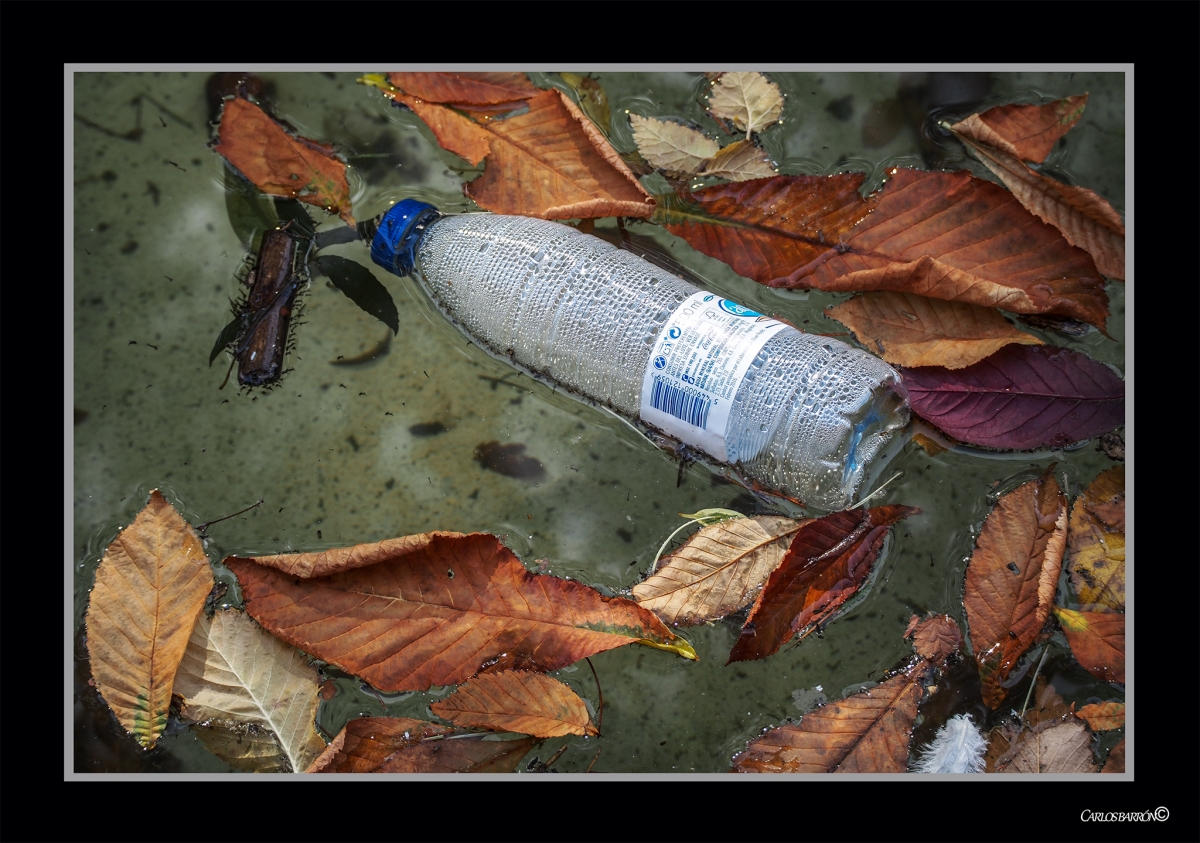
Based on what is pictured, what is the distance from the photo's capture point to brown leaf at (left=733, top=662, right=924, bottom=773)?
5.24 feet


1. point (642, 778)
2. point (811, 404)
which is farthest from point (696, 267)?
point (642, 778)

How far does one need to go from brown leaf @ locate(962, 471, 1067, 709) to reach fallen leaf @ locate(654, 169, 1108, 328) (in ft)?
1.38

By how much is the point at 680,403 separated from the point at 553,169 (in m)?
0.62

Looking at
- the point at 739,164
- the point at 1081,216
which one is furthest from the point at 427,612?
the point at 1081,216

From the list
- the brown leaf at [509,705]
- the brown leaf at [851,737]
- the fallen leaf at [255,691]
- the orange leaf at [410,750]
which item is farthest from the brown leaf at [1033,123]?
the fallen leaf at [255,691]

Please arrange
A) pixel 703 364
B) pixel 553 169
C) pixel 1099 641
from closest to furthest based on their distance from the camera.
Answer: pixel 703 364 → pixel 1099 641 → pixel 553 169

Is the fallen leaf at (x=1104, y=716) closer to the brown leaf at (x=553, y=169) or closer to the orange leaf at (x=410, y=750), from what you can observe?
the orange leaf at (x=410, y=750)

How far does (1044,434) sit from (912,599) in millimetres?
454

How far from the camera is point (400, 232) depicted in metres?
1.66

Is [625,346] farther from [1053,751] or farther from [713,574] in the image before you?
[1053,751]

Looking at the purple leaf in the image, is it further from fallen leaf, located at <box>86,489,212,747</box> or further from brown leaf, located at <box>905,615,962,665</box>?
fallen leaf, located at <box>86,489,212,747</box>

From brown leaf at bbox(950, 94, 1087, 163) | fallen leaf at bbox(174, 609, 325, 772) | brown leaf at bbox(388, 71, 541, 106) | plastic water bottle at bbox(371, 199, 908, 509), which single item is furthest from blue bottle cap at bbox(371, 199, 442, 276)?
brown leaf at bbox(950, 94, 1087, 163)

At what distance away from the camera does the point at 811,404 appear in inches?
62.9

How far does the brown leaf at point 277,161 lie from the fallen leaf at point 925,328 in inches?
45.3
